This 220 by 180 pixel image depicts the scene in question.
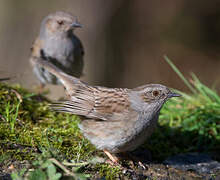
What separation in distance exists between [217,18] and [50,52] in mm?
9412

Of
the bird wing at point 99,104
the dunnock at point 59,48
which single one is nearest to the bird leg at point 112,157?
the bird wing at point 99,104

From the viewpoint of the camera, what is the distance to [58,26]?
261 inches

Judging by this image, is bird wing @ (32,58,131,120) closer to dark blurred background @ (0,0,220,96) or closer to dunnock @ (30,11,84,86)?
dunnock @ (30,11,84,86)

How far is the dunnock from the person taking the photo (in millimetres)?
6379

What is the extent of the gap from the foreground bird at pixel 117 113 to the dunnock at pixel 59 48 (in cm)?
207

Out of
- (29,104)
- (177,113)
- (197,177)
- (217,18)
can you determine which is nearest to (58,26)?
→ (29,104)

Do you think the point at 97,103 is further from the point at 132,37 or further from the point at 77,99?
the point at 132,37

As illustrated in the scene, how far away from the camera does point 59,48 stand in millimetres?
6375

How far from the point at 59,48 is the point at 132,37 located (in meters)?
8.40

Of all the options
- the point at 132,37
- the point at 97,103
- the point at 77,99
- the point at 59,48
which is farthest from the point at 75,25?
the point at 132,37

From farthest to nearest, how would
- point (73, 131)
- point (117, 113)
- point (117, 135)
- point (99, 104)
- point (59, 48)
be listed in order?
point (59, 48)
point (73, 131)
point (99, 104)
point (117, 113)
point (117, 135)

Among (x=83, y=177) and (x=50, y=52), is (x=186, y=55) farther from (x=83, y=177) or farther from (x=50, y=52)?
(x=83, y=177)

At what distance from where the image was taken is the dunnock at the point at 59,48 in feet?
20.9

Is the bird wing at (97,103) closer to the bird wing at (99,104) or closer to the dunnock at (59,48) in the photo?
the bird wing at (99,104)
